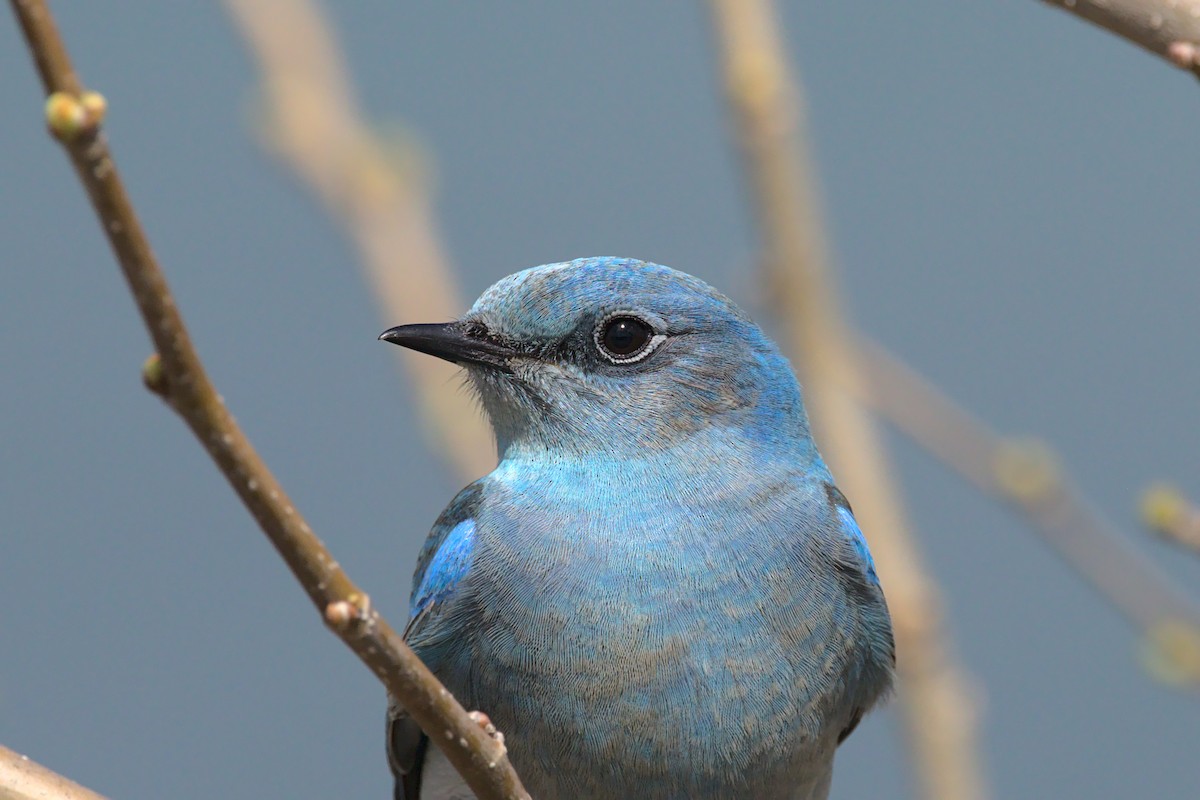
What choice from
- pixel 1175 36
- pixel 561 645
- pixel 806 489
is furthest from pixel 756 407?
pixel 1175 36

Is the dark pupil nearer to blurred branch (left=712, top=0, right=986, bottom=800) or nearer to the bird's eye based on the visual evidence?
the bird's eye

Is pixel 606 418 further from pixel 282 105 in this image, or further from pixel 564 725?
pixel 282 105

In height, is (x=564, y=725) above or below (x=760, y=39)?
below

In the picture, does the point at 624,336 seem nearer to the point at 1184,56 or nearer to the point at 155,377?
the point at 1184,56

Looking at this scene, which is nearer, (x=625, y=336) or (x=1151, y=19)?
(x=1151, y=19)

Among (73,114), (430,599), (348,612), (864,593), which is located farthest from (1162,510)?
(73,114)

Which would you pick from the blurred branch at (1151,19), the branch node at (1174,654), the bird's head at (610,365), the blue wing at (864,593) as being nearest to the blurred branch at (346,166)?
the bird's head at (610,365)

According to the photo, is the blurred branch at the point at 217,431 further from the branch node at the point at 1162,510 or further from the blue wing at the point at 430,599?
the branch node at the point at 1162,510
